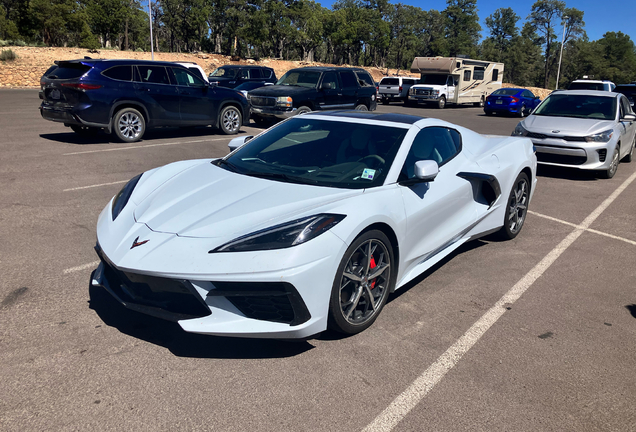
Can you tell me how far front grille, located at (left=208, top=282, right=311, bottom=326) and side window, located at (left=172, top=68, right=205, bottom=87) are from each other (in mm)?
10406

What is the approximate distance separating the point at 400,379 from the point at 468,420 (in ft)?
1.56

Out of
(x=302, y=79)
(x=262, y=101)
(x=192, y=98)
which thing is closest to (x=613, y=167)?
(x=302, y=79)

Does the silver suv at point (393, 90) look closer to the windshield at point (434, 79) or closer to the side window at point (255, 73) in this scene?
the windshield at point (434, 79)

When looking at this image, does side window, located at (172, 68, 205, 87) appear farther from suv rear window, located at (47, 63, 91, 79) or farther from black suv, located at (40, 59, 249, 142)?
suv rear window, located at (47, 63, 91, 79)

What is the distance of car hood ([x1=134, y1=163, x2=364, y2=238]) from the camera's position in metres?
3.21

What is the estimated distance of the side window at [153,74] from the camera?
11.7 meters

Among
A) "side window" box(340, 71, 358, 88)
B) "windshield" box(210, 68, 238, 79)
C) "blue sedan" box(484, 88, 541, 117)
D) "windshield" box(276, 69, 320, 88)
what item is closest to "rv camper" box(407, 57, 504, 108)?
"blue sedan" box(484, 88, 541, 117)

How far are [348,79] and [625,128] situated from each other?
8.20m

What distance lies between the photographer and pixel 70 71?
10891 mm

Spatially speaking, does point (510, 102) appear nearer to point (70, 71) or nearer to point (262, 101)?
point (262, 101)

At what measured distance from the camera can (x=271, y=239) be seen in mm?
3059

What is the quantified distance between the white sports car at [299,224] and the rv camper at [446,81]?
25299mm

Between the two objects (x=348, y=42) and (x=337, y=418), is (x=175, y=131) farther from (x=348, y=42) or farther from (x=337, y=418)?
(x=348, y=42)

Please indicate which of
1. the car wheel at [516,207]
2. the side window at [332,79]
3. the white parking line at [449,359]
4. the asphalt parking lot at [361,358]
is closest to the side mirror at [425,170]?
the asphalt parking lot at [361,358]
